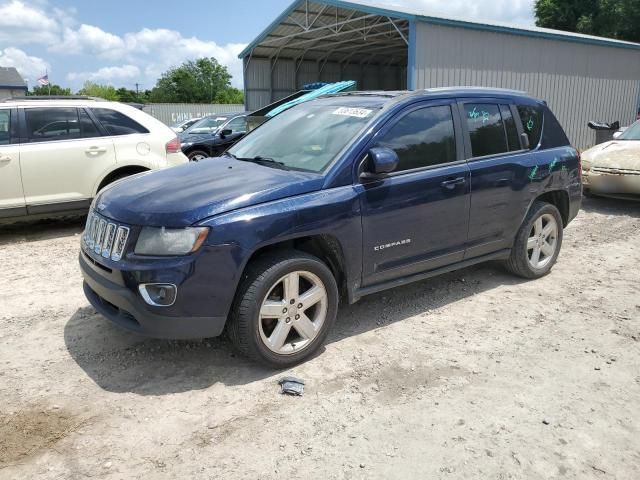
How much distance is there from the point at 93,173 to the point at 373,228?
4609 millimetres

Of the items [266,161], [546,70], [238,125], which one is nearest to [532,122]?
[266,161]

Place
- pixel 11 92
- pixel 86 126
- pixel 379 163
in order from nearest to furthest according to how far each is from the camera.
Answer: pixel 379 163
pixel 86 126
pixel 11 92

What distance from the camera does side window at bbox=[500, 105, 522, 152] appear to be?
4887 mm

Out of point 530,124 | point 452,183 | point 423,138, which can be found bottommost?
point 452,183

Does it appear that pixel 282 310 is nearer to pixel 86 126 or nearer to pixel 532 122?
pixel 532 122

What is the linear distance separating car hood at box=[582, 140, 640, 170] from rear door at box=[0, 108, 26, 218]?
8.37 m

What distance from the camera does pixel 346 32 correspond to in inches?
765

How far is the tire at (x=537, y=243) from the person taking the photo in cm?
505

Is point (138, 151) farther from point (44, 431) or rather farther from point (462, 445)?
point (462, 445)

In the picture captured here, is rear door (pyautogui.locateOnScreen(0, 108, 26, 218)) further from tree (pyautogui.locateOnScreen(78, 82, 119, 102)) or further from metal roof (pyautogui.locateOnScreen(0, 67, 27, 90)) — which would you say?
tree (pyautogui.locateOnScreen(78, 82, 119, 102))

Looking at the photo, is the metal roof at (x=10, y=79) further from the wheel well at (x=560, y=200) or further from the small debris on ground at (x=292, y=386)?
the small debris on ground at (x=292, y=386)

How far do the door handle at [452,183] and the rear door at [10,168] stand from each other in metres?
5.20

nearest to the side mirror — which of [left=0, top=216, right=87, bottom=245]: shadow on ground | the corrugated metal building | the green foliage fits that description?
[left=0, top=216, right=87, bottom=245]: shadow on ground

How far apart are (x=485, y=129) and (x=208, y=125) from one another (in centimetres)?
1144
